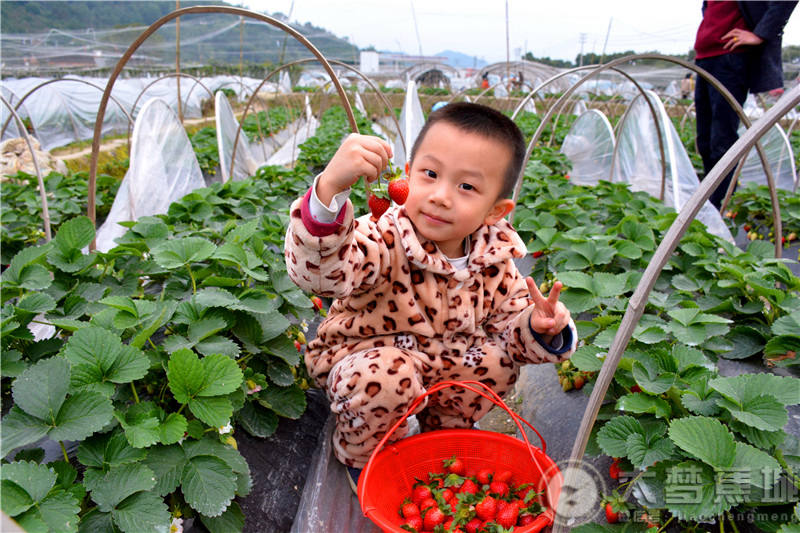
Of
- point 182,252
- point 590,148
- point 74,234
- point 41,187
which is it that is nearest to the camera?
point 182,252

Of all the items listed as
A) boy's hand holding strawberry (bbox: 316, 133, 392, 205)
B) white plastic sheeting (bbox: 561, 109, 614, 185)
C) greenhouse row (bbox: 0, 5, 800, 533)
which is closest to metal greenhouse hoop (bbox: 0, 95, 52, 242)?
greenhouse row (bbox: 0, 5, 800, 533)

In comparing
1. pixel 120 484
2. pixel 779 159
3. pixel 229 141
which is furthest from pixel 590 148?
pixel 120 484

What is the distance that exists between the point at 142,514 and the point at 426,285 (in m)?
0.79

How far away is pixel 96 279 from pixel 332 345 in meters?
0.82

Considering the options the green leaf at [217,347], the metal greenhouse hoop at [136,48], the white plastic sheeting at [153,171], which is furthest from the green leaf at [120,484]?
the white plastic sheeting at [153,171]

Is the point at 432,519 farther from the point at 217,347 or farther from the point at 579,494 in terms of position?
the point at 217,347

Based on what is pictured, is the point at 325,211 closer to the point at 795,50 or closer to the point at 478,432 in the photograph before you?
the point at 478,432

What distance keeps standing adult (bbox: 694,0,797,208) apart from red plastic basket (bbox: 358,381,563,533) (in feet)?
9.11

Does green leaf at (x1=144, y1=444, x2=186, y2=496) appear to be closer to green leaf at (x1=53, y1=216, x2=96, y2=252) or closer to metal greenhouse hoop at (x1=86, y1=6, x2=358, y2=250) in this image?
green leaf at (x1=53, y1=216, x2=96, y2=252)

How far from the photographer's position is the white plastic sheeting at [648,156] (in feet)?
11.1

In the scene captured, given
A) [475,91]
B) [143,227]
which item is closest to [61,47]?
[475,91]

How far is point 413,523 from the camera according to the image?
125cm

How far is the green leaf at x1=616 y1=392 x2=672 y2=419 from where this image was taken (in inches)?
44.8

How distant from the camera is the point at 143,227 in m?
1.84
